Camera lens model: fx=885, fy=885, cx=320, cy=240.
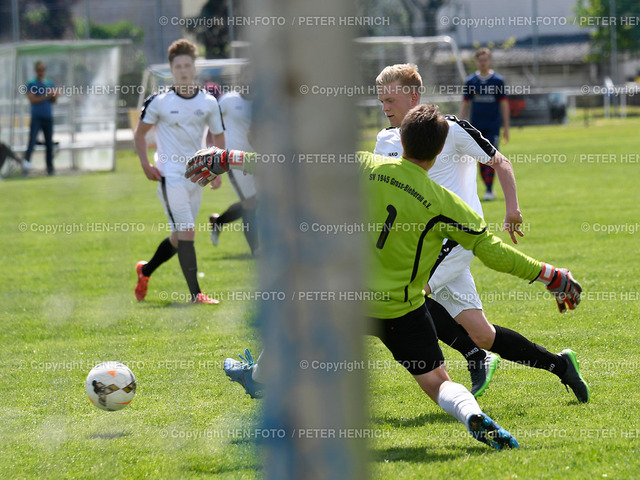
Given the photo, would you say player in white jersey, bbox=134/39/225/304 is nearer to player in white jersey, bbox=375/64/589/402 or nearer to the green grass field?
the green grass field

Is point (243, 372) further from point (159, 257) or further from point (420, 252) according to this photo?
point (159, 257)

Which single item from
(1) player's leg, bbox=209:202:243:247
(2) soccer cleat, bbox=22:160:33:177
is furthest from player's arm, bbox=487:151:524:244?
(2) soccer cleat, bbox=22:160:33:177

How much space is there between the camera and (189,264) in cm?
723

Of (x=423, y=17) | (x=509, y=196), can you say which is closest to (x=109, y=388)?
(x=509, y=196)

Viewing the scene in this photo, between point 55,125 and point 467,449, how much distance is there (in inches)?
815

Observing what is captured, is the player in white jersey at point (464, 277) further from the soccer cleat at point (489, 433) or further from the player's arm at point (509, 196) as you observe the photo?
the soccer cleat at point (489, 433)

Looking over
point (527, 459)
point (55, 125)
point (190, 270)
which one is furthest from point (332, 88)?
point (55, 125)

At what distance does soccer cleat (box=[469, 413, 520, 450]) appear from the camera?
3357 millimetres

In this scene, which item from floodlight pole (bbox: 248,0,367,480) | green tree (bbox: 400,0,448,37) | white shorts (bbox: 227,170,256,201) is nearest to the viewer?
floodlight pole (bbox: 248,0,367,480)

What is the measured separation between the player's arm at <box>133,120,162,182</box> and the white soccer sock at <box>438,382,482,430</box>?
4258mm

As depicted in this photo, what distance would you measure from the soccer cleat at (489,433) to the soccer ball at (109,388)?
5.86ft

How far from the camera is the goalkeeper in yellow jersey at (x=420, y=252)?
3473 millimetres

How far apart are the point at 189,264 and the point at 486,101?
7.43m

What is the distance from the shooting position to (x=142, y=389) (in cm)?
482
